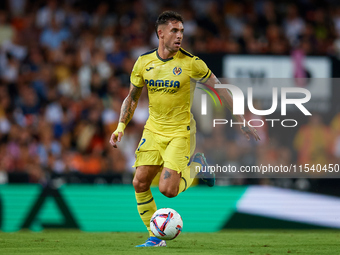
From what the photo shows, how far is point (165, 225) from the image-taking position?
23.5ft

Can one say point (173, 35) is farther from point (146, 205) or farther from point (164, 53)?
point (146, 205)

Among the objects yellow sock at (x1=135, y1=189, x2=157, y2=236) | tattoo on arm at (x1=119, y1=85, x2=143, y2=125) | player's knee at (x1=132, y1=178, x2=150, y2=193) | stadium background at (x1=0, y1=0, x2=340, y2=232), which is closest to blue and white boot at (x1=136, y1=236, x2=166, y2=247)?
yellow sock at (x1=135, y1=189, x2=157, y2=236)

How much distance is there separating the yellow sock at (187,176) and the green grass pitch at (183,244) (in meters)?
0.75

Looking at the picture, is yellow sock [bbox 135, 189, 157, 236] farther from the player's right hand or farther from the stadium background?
the stadium background

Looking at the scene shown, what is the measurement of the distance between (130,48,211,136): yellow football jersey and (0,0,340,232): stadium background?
2997 mm

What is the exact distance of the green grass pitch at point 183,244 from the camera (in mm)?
7051

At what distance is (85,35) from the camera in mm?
15586

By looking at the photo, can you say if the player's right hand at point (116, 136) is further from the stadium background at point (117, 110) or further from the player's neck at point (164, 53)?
the stadium background at point (117, 110)

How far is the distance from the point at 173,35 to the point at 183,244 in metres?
2.75

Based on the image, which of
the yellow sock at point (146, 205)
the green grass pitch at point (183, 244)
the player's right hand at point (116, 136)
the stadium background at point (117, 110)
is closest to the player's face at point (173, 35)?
the player's right hand at point (116, 136)

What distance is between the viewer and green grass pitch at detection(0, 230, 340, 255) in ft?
23.1

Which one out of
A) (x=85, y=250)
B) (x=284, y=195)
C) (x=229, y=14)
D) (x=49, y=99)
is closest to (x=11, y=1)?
(x=49, y=99)

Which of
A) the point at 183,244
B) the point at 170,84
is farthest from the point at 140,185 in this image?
the point at 170,84

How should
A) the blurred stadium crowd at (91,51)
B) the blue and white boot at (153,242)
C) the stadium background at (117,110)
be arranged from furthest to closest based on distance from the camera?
1. the blurred stadium crowd at (91,51)
2. the stadium background at (117,110)
3. the blue and white boot at (153,242)
